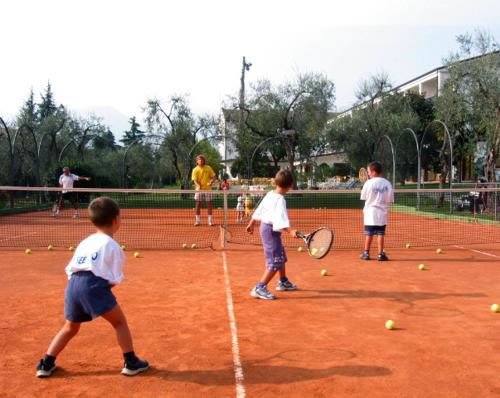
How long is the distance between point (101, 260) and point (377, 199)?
6.75 meters

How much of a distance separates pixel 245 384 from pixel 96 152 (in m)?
44.6

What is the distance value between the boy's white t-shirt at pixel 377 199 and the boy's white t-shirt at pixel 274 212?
11.6 ft

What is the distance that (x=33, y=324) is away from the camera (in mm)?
5578

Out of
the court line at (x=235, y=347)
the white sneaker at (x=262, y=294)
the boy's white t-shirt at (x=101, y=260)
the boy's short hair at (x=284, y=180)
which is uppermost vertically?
the boy's short hair at (x=284, y=180)

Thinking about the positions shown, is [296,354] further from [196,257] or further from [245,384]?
[196,257]

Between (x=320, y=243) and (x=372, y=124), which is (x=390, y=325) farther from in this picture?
(x=372, y=124)

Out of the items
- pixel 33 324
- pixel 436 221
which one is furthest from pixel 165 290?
pixel 436 221

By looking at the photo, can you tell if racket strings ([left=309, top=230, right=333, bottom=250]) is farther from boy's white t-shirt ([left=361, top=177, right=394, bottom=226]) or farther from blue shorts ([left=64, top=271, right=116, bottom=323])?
boy's white t-shirt ([left=361, top=177, right=394, bottom=226])

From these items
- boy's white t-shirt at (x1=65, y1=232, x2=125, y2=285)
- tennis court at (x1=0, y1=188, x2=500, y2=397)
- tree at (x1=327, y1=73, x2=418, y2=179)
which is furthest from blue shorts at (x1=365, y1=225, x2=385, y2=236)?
tree at (x1=327, y1=73, x2=418, y2=179)

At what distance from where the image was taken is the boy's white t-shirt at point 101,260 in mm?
3922

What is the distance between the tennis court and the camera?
4008 millimetres

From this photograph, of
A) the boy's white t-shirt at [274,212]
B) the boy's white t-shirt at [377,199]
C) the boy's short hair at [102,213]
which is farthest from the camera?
the boy's white t-shirt at [377,199]

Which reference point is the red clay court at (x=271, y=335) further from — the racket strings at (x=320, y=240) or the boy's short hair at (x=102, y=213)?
the boy's short hair at (x=102, y=213)

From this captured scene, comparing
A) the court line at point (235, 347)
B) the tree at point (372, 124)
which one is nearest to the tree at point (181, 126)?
the tree at point (372, 124)
